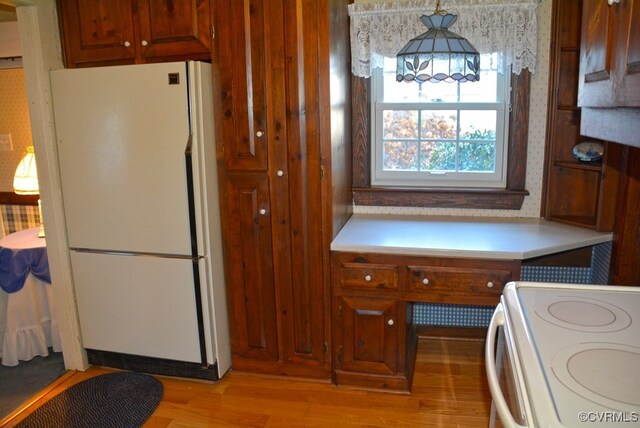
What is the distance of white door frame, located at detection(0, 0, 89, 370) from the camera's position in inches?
96.8

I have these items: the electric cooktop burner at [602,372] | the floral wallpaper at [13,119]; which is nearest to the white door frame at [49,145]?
the floral wallpaper at [13,119]

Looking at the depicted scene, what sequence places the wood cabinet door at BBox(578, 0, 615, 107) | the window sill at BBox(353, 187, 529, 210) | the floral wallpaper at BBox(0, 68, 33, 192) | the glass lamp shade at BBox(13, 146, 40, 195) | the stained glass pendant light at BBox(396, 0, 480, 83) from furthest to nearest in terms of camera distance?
the floral wallpaper at BBox(0, 68, 33, 192) → the glass lamp shade at BBox(13, 146, 40, 195) → the window sill at BBox(353, 187, 529, 210) → the stained glass pendant light at BBox(396, 0, 480, 83) → the wood cabinet door at BBox(578, 0, 615, 107)

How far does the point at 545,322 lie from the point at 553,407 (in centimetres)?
41

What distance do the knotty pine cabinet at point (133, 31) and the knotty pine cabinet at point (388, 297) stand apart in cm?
124

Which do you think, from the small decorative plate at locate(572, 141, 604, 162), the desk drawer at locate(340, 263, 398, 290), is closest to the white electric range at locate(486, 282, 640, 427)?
the desk drawer at locate(340, 263, 398, 290)

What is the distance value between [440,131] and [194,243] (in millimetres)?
1501

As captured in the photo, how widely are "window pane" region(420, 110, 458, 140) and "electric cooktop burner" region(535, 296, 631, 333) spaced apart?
5.23ft

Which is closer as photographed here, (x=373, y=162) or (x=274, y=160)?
(x=274, y=160)

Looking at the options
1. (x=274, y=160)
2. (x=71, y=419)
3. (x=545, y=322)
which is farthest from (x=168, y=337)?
(x=545, y=322)

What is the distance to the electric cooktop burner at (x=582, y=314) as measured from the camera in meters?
1.26

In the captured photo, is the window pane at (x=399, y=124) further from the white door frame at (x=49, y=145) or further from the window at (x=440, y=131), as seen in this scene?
the white door frame at (x=49, y=145)

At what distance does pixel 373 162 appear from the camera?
117 inches

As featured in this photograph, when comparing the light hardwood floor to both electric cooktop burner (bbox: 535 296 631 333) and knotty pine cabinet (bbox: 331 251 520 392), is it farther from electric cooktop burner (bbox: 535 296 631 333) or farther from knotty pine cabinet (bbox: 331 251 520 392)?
electric cooktop burner (bbox: 535 296 631 333)

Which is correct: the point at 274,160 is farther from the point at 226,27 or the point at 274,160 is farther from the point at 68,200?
the point at 68,200
